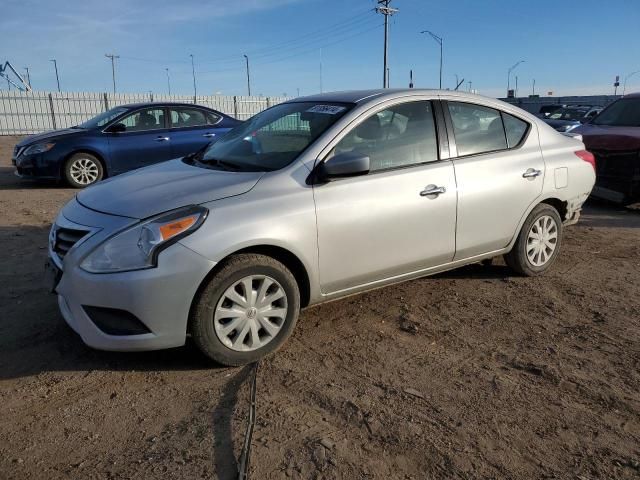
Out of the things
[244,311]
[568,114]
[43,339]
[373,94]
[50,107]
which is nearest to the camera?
[244,311]

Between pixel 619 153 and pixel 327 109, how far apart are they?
236 inches

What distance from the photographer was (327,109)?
3.97 meters

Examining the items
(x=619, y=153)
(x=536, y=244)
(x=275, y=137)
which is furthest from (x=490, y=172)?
(x=619, y=153)

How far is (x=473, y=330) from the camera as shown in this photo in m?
3.84


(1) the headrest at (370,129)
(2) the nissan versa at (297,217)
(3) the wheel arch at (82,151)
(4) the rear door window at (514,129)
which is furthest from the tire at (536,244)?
(3) the wheel arch at (82,151)

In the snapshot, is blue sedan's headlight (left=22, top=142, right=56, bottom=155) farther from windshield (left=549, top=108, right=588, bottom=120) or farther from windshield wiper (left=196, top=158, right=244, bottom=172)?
windshield (left=549, top=108, right=588, bottom=120)

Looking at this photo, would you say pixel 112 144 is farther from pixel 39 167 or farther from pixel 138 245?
pixel 138 245

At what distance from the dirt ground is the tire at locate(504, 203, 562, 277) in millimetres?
372

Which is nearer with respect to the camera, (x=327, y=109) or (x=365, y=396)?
(x=365, y=396)

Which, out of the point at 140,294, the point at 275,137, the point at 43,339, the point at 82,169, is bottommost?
the point at 43,339

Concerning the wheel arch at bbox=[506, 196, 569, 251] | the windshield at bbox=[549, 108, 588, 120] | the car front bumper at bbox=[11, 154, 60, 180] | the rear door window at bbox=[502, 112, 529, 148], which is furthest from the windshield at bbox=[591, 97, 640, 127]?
the windshield at bbox=[549, 108, 588, 120]

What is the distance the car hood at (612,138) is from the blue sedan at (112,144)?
633cm

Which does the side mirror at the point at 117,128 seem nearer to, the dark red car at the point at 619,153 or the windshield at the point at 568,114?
the dark red car at the point at 619,153

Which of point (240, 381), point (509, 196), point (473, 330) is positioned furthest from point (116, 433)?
point (509, 196)
